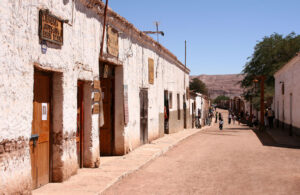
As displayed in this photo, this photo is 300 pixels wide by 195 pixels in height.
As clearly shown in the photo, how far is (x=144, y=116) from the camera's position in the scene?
14.7 m

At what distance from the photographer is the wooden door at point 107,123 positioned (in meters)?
→ 11.6

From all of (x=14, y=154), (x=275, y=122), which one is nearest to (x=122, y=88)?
(x=14, y=154)

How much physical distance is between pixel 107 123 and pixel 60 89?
4.43 m

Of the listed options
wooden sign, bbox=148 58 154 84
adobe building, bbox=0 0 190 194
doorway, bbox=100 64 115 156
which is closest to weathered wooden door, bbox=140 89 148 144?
adobe building, bbox=0 0 190 194

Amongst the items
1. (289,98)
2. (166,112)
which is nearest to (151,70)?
(166,112)

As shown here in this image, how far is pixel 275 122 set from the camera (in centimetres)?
3103

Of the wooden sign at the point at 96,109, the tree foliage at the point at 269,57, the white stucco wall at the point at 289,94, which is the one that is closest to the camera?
the wooden sign at the point at 96,109

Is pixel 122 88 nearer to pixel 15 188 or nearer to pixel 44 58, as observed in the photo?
pixel 44 58

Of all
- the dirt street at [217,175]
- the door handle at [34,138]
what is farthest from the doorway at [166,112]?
the door handle at [34,138]

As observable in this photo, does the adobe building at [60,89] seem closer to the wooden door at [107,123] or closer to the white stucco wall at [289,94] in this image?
the wooden door at [107,123]

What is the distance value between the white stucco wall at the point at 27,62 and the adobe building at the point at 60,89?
0.05ft

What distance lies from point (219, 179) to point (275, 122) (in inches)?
968

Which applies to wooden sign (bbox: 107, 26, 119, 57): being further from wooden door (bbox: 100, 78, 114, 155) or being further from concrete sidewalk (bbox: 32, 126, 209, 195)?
concrete sidewalk (bbox: 32, 126, 209, 195)

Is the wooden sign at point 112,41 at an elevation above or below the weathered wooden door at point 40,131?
above
